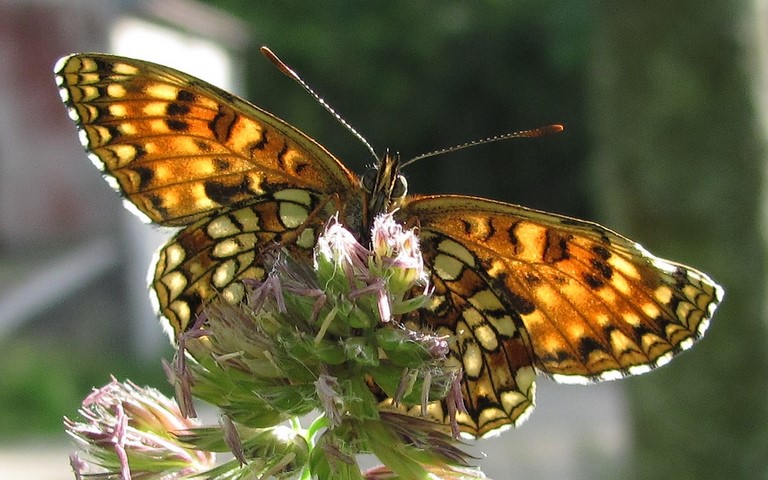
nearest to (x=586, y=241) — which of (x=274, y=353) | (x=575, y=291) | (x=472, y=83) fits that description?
(x=575, y=291)

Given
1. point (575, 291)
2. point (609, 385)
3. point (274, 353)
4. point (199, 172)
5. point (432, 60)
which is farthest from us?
point (432, 60)

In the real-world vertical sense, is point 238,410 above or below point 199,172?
below

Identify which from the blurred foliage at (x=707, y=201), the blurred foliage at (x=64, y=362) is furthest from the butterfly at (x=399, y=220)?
the blurred foliage at (x=64, y=362)

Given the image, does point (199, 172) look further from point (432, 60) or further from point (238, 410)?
point (432, 60)

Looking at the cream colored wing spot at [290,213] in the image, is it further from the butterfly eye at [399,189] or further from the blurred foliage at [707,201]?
the blurred foliage at [707,201]

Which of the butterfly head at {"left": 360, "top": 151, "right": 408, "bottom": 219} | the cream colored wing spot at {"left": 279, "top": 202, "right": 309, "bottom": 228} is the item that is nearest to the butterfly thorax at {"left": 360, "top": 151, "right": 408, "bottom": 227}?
the butterfly head at {"left": 360, "top": 151, "right": 408, "bottom": 219}

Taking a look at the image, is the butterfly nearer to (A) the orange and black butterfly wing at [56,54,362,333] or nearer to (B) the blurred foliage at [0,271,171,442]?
(A) the orange and black butterfly wing at [56,54,362,333]
